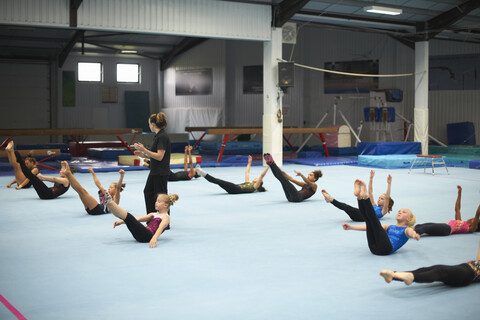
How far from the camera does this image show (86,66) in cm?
2655

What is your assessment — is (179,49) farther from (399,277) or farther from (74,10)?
(399,277)

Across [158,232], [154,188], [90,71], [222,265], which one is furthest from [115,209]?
[90,71]

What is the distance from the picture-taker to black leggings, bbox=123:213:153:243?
225 inches

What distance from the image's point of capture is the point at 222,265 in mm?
→ 5246

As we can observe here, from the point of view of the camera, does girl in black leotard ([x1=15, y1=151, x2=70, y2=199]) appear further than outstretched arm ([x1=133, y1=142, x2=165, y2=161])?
Yes

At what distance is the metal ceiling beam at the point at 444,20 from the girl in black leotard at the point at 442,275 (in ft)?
44.2

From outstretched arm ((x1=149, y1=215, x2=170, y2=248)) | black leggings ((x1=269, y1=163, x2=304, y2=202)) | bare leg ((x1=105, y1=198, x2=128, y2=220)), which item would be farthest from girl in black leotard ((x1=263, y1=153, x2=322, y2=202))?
bare leg ((x1=105, y1=198, x2=128, y2=220))

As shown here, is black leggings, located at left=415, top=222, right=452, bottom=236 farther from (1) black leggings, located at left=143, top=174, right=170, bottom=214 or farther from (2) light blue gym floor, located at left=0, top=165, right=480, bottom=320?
(1) black leggings, located at left=143, top=174, right=170, bottom=214

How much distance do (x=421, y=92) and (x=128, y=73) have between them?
15.2 meters

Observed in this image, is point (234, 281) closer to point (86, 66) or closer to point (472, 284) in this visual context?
point (472, 284)

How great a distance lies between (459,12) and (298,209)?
1126 cm

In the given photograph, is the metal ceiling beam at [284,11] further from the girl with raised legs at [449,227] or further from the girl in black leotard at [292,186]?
the girl with raised legs at [449,227]

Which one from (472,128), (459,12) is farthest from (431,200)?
(472,128)

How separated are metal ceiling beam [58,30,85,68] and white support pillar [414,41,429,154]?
41.0 ft
